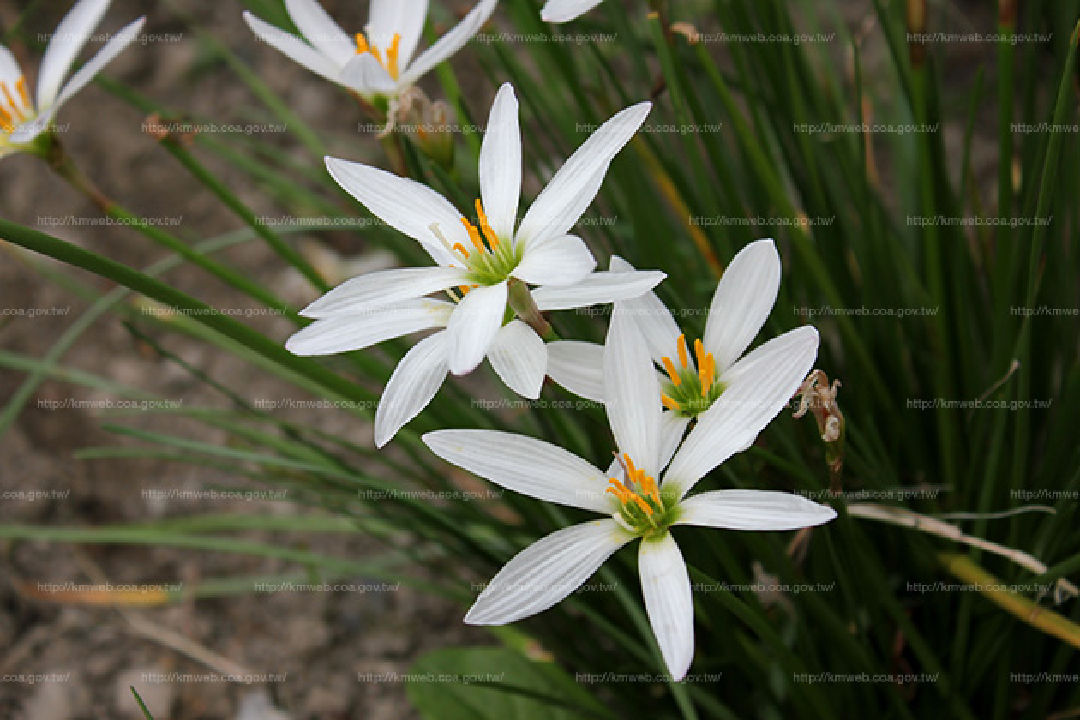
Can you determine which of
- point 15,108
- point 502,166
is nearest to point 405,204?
point 502,166

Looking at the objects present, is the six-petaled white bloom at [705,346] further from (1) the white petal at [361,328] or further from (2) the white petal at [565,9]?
(2) the white petal at [565,9]

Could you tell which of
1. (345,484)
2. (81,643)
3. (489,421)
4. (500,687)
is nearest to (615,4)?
(489,421)

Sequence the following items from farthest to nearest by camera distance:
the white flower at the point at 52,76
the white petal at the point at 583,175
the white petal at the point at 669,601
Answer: the white flower at the point at 52,76, the white petal at the point at 583,175, the white petal at the point at 669,601

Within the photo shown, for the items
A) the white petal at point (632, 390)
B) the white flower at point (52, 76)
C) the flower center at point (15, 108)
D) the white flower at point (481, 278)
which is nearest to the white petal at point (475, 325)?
the white flower at point (481, 278)

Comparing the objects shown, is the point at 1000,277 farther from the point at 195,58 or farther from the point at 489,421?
the point at 195,58

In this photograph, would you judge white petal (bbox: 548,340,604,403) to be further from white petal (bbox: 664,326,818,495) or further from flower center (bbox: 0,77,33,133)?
flower center (bbox: 0,77,33,133)
